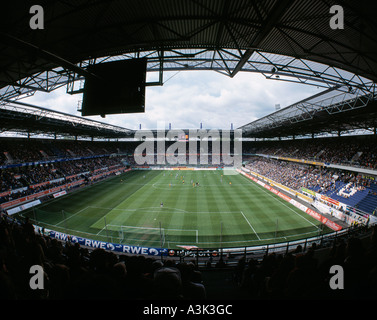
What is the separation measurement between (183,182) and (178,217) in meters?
17.8

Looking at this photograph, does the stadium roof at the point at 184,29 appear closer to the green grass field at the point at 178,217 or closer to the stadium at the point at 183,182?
the stadium at the point at 183,182

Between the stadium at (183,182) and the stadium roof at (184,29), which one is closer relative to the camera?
the stadium at (183,182)

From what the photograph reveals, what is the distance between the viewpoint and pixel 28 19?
5504mm

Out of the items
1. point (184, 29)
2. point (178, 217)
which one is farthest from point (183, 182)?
point (184, 29)

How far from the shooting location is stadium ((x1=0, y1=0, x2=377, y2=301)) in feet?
10.5

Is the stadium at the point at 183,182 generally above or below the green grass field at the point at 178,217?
above

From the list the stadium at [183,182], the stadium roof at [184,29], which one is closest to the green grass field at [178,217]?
the stadium at [183,182]

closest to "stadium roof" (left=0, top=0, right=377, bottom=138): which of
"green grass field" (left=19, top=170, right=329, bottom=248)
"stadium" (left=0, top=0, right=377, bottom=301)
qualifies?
"stadium" (left=0, top=0, right=377, bottom=301)

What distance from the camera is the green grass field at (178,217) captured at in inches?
614

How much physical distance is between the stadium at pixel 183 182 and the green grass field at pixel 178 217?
219mm

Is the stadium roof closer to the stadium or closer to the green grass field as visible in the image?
the stadium

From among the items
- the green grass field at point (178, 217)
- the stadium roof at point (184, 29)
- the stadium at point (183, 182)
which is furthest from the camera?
the green grass field at point (178, 217)

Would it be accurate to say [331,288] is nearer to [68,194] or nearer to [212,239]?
[212,239]

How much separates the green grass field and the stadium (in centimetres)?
22
